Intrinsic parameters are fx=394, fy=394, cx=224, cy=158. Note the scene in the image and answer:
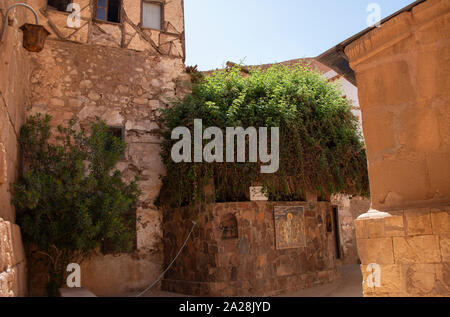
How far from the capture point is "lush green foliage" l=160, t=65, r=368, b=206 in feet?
27.9

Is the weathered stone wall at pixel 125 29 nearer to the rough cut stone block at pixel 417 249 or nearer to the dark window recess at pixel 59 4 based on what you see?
the dark window recess at pixel 59 4

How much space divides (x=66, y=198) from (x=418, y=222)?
5.68 metres

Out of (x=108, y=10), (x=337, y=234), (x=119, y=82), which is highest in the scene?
(x=108, y=10)

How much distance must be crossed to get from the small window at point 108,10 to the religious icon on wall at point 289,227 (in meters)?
6.13

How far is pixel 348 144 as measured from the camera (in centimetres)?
973

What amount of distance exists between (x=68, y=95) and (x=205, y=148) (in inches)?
133

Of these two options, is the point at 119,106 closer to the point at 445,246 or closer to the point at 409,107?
the point at 409,107

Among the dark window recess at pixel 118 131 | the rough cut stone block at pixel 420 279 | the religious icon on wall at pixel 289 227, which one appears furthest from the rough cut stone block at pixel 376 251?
the dark window recess at pixel 118 131

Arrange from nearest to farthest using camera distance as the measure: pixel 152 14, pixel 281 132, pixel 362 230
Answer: pixel 362 230, pixel 281 132, pixel 152 14

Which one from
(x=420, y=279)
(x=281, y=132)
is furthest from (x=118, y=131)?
(x=420, y=279)

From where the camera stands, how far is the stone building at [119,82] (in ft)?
28.0

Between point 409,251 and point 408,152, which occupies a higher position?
point 408,152

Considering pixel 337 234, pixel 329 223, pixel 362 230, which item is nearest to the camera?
pixel 362 230

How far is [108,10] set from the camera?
9.90 m
